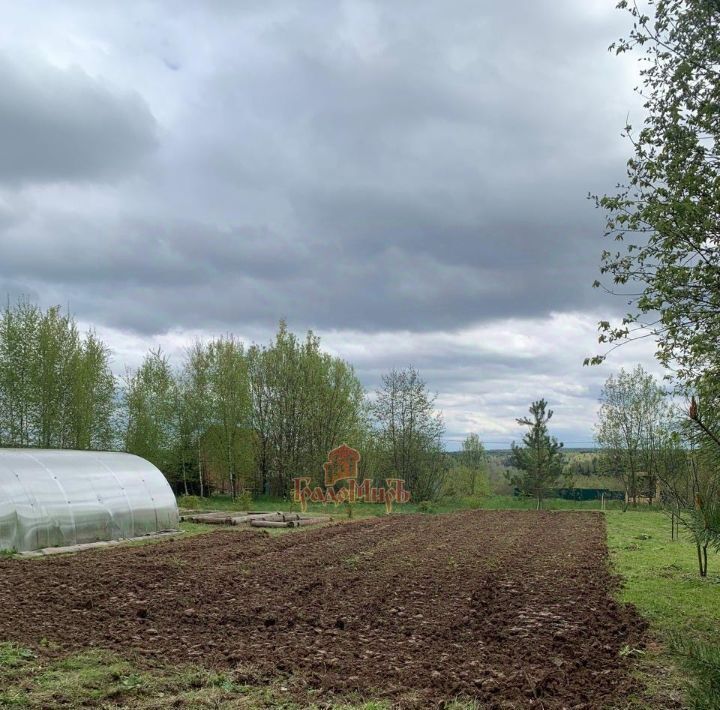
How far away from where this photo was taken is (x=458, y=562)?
41.3ft

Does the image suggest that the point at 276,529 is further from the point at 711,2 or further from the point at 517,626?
the point at 711,2

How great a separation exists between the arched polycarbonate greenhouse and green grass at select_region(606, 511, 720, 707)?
11.3 metres

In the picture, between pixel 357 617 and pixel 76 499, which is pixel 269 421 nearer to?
pixel 76 499

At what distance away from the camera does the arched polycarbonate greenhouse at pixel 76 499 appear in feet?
45.5

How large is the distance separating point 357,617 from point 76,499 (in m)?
9.74

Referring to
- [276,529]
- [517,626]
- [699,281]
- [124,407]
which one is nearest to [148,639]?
[517,626]

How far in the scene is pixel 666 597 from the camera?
968 cm

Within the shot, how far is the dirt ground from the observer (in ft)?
18.6

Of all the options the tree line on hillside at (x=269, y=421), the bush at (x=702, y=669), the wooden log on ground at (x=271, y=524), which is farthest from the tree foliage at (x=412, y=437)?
the bush at (x=702, y=669)

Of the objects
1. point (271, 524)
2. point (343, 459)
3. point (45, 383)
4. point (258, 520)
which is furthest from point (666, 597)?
point (45, 383)

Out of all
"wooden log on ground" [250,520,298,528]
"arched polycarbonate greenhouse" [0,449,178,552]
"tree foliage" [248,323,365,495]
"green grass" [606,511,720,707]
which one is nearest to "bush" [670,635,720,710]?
"green grass" [606,511,720,707]

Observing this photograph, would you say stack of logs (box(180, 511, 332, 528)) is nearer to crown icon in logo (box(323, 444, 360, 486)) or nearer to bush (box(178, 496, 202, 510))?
bush (box(178, 496, 202, 510))

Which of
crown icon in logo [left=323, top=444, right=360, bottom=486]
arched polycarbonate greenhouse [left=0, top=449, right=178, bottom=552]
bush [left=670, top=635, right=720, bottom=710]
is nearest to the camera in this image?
bush [left=670, top=635, right=720, bottom=710]

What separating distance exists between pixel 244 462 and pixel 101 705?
3419cm
